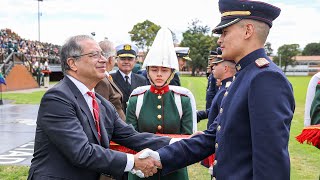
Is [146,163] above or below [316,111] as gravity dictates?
below

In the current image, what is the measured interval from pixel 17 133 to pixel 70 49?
7744 mm

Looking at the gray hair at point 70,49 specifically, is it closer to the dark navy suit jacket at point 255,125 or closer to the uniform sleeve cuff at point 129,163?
the uniform sleeve cuff at point 129,163

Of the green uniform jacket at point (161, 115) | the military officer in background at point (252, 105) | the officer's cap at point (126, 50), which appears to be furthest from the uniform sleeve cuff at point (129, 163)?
the officer's cap at point (126, 50)

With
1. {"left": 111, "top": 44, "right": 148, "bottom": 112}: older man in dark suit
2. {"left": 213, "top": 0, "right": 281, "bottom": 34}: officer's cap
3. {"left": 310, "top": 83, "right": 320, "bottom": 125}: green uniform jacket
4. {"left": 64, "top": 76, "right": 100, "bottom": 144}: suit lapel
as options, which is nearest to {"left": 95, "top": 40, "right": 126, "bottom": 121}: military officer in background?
{"left": 111, "top": 44, "right": 148, "bottom": 112}: older man in dark suit

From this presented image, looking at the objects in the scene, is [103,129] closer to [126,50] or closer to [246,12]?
[246,12]

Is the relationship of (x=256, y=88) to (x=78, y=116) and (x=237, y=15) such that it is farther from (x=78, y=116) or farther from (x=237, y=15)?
(x=78, y=116)

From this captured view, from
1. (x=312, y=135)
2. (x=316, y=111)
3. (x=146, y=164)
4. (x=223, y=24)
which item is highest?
(x=223, y=24)

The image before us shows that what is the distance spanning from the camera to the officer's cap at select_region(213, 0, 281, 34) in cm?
243

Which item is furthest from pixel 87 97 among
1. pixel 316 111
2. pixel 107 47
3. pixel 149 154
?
pixel 316 111

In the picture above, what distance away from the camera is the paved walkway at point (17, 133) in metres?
7.44

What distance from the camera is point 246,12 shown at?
7.98ft

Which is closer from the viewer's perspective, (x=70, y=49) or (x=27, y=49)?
(x=70, y=49)

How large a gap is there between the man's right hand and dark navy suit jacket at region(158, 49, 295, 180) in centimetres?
70

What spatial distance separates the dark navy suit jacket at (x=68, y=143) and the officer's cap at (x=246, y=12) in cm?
113
